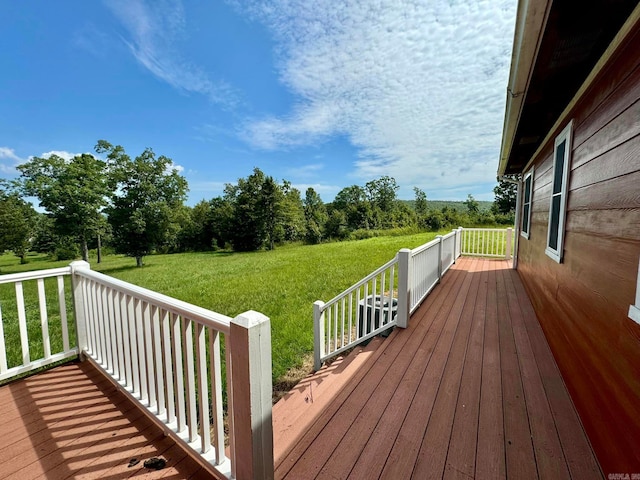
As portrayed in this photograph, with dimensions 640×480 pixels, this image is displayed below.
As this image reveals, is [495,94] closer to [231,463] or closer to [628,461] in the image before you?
[628,461]

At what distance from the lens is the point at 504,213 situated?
23609mm

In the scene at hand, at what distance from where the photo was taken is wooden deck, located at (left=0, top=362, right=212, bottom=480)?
140cm

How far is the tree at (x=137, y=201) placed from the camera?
16.1m

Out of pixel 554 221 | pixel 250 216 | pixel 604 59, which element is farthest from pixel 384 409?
pixel 250 216

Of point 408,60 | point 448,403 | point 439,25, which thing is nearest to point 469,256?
point 408,60

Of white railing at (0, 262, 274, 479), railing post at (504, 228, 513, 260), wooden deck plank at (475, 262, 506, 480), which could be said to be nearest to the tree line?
railing post at (504, 228, 513, 260)

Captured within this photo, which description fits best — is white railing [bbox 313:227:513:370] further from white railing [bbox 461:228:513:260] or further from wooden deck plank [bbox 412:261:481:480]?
white railing [bbox 461:228:513:260]

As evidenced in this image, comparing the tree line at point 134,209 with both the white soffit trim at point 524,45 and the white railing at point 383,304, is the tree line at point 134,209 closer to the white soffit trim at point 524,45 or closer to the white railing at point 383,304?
the white railing at point 383,304

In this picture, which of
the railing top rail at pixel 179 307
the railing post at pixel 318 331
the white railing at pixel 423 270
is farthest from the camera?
the white railing at pixel 423 270

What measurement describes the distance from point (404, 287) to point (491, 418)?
1.59 meters

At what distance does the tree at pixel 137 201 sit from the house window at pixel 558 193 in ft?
61.6

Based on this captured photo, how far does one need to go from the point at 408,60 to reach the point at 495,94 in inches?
64.1

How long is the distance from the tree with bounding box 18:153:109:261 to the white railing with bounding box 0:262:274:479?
1792cm

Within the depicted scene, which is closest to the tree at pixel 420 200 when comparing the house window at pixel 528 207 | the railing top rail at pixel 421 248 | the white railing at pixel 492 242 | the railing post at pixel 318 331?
the white railing at pixel 492 242
